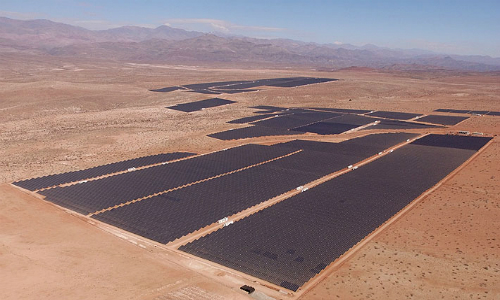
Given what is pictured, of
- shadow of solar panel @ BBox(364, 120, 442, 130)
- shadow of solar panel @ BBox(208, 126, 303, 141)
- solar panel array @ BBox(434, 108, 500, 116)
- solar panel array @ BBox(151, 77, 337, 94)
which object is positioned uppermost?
solar panel array @ BBox(151, 77, 337, 94)

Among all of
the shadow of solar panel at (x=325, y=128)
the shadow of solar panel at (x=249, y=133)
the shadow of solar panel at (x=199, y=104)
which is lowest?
the shadow of solar panel at (x=249, y=133)

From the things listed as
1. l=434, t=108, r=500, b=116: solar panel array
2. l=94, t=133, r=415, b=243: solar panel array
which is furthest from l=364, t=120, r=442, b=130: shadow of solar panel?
l=434, t=108, r=500, b=116: solar panel array

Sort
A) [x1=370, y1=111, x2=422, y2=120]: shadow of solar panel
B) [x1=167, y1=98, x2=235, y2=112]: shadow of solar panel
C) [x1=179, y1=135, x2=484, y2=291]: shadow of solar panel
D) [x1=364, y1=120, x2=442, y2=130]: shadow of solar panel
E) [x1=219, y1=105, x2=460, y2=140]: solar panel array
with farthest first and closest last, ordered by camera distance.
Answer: [x1=167, y1=98, x2=235, y2=112]: shadow of solar panel → [x1=370, y1=111, x2=422, y2=120]: shadow of solar panel → [x1=364, y1=120, x2=442, y2=130]: shadow of solar panel → [x1=219, y1=105, x2=460, y2=140]: solar panel array → [x1=179, y1=135, x2=484, y2=291]: shadow of solar panel

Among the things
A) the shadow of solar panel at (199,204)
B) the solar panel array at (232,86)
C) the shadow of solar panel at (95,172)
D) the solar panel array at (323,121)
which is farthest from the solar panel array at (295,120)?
the solar panel array at (232,86)

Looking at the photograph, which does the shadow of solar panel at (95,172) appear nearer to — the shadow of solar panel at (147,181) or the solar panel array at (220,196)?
the shadow of solar panel at (147,181)

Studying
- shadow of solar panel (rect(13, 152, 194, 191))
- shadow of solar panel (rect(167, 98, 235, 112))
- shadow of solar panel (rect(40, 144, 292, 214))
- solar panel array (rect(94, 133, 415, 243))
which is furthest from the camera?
shadow of solar panel (rect(167, 98, 235, 112))

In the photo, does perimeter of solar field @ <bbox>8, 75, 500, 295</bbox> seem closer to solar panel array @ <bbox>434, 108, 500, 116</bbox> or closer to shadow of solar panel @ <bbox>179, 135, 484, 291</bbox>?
shadow of solar panel @ <bbox>179, 135, 484, 291</bbox>

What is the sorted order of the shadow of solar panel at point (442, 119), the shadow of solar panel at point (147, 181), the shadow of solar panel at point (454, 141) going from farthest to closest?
the shadow of solar panel at point (442, 119), the shadow of solar panel at point (454, 141), the shadow of solar panel at point (147, 181)

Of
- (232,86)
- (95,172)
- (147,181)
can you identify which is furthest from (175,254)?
(232,86)
